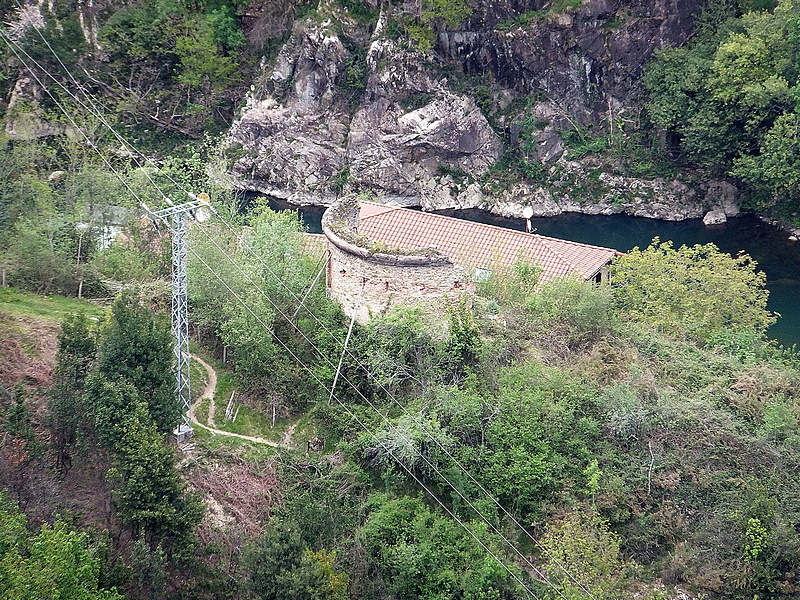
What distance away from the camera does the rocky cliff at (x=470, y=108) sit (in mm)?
52781

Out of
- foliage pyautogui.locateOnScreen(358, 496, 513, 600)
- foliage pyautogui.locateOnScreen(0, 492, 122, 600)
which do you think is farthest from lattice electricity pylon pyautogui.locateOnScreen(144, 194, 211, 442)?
foliage pyautogui.locateOnScreen(358, 496, 513, 600)

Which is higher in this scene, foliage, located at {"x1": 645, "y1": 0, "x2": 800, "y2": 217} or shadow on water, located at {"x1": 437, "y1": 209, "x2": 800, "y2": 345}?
foliage, located at {"x1": 645, "y1": 0, "x2": 800, "y2": 217}

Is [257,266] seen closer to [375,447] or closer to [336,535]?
[375,447]

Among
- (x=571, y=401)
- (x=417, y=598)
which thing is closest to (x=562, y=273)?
(x=571, y=401)

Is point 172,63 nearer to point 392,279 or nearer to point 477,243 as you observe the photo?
point 477,243

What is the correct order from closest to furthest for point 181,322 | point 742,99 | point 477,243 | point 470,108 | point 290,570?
point 290,570 < point 181,322 < point 477,243 < point 742,99 < point 470,108

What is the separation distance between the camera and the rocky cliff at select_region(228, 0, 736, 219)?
52.8 metres

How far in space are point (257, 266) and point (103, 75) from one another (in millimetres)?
33282

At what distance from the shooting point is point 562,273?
35125 millimetres

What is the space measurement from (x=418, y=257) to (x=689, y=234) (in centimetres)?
2797

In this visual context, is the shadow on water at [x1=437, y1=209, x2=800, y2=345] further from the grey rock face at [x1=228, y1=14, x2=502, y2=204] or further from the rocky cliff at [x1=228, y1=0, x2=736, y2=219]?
the grey rock face at [x1=228, y1=14, x2=502, y2=204]

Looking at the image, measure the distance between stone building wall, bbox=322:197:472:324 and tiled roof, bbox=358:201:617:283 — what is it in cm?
745

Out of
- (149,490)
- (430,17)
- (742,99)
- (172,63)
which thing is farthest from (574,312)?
(172,63)

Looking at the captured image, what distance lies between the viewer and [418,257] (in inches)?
1049
